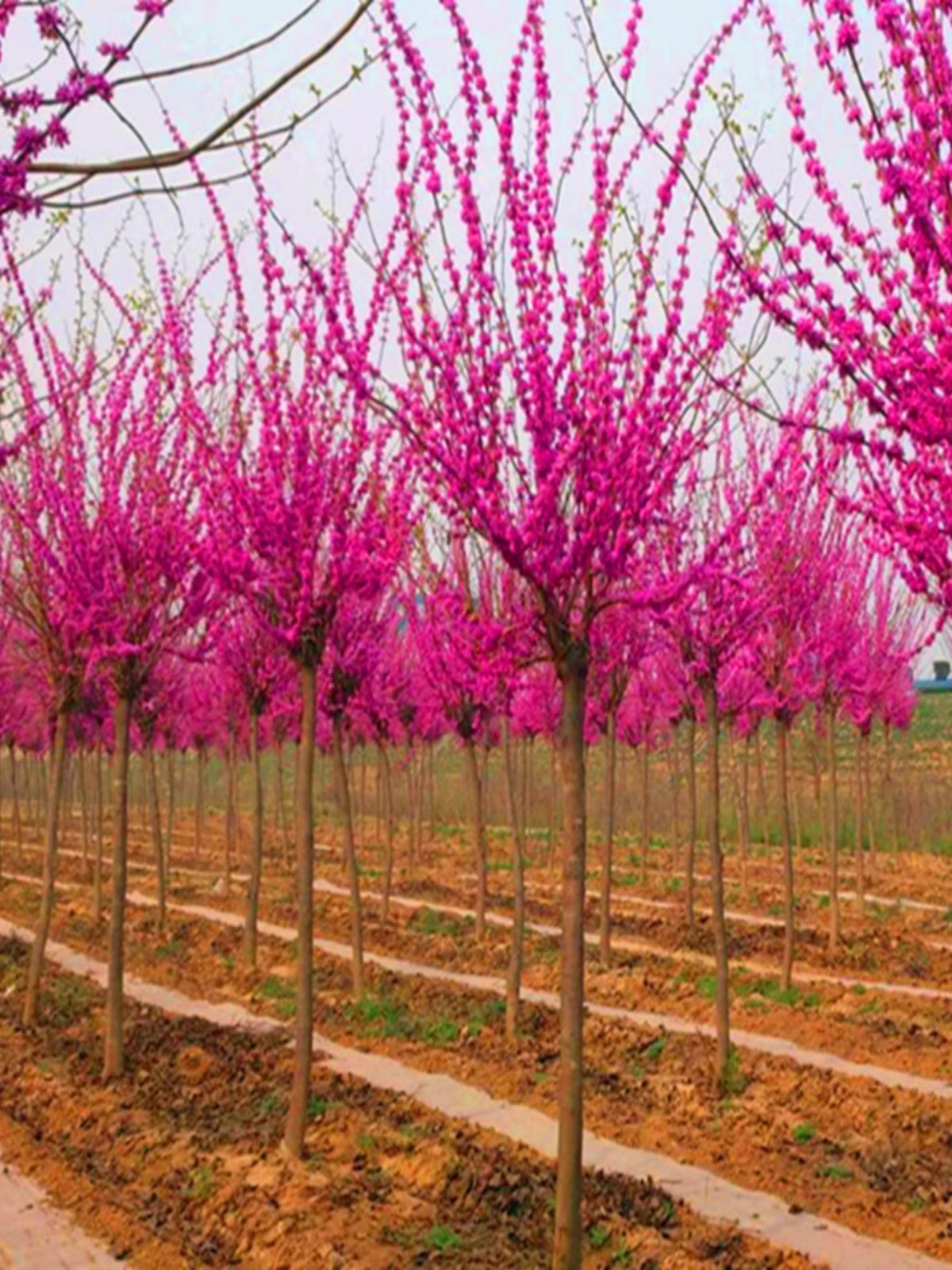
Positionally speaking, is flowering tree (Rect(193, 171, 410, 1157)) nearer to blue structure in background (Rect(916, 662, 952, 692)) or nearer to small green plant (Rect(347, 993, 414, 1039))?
small green plant (Rect(347, 993, 414, 1039))

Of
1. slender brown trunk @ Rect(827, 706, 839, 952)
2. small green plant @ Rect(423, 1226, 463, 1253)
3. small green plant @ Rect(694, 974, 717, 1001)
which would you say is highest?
slender brown trunk @ Rect(827, 706, 839, 952)

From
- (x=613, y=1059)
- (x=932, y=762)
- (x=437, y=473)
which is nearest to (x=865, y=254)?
(x=437, y=473)

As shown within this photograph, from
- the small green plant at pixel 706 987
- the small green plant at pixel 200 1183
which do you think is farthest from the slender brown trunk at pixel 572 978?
the small green plant at pixel 706 987

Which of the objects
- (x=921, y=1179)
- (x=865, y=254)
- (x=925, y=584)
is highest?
(x=865, y=254)

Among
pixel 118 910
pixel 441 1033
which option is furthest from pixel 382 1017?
pixel 118 910

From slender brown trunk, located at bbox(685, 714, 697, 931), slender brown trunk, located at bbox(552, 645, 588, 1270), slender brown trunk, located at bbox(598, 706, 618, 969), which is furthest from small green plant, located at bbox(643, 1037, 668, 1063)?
slender brown trunk, located at bbox(552, 645, 588, 1270)

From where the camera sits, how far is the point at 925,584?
5473 millimetres

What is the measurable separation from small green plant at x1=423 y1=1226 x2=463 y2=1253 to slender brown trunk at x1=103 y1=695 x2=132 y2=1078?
3.83 m

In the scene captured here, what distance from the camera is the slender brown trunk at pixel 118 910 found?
9.50 meters

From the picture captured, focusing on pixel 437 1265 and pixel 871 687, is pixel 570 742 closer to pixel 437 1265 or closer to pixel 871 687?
pixel 437 1265

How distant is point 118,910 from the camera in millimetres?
9508

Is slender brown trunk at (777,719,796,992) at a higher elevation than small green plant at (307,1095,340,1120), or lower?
higher

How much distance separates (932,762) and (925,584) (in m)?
46.8

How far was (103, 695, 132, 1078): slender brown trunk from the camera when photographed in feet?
31.2
